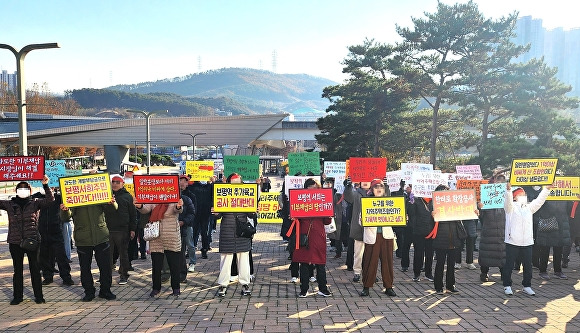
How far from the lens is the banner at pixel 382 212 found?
811cm

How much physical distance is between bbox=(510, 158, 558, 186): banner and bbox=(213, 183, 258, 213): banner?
15.4 ft

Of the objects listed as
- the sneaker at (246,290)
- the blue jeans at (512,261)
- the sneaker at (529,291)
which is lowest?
the sneaker at (529,291)

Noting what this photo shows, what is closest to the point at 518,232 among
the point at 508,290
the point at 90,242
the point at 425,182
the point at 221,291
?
the point at 508,290

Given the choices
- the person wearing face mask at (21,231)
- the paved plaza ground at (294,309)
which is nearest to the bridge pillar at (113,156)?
the paved plaza ground at (294,309)

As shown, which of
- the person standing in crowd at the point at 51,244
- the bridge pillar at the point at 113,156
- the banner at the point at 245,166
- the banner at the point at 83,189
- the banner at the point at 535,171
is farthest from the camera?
the bridge pillar at the point at 113,156

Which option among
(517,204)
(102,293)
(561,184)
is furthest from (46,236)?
(561,184)

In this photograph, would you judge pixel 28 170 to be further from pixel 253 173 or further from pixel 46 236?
pixel 253 173

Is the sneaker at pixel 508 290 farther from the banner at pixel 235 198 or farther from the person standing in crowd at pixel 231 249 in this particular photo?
the banner at pixel 235 198

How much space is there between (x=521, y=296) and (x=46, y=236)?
825 centimetres

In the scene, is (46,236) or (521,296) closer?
(521,296)

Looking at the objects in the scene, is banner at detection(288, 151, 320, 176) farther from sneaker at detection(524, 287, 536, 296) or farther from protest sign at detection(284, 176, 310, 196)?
sneaker at detection(524, 287, 536, 296)

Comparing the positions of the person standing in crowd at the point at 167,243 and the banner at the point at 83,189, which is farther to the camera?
the person standing in crowd at the point at 167,243

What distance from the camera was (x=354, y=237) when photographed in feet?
30.2

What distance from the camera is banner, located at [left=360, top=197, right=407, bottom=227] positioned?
26.6 ft
